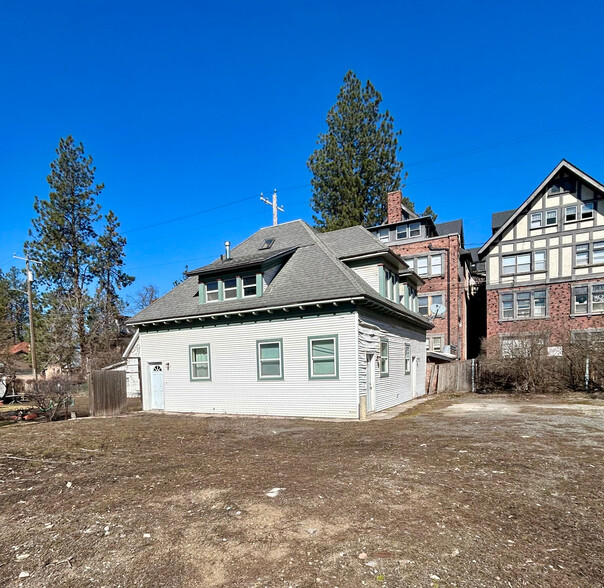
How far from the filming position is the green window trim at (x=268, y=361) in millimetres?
13461

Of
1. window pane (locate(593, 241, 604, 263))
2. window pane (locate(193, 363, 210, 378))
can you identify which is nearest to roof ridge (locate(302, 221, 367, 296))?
window pane (locate(193, 363, 210, 378))

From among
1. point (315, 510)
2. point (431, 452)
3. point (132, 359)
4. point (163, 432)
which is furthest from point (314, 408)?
point (132, 359)

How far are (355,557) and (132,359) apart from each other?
83.9 ft

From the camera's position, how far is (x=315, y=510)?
15.6 ft

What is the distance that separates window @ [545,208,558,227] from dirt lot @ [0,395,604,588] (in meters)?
21.8

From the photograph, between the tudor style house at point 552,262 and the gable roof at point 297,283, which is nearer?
the gable roof at point 297,283

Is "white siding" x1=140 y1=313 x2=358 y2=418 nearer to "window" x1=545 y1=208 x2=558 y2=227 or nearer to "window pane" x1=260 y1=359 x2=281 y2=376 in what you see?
"window pane" x1=260 y1=359 x2=281 y2=376

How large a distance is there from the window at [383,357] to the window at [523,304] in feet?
55.0

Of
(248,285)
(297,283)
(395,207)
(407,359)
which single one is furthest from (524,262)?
Result: (248,285)

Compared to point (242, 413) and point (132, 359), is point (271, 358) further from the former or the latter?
point (132, 359)

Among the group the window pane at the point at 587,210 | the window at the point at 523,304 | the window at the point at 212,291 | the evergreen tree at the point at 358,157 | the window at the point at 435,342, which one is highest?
the evergreen tree at the point at 358,157

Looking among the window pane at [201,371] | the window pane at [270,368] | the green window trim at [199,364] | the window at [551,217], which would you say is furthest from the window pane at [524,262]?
the window pane at [201,371]

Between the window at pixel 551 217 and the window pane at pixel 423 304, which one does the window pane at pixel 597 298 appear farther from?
the window pane at pixel 423 304

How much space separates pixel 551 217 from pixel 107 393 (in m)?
28.5
